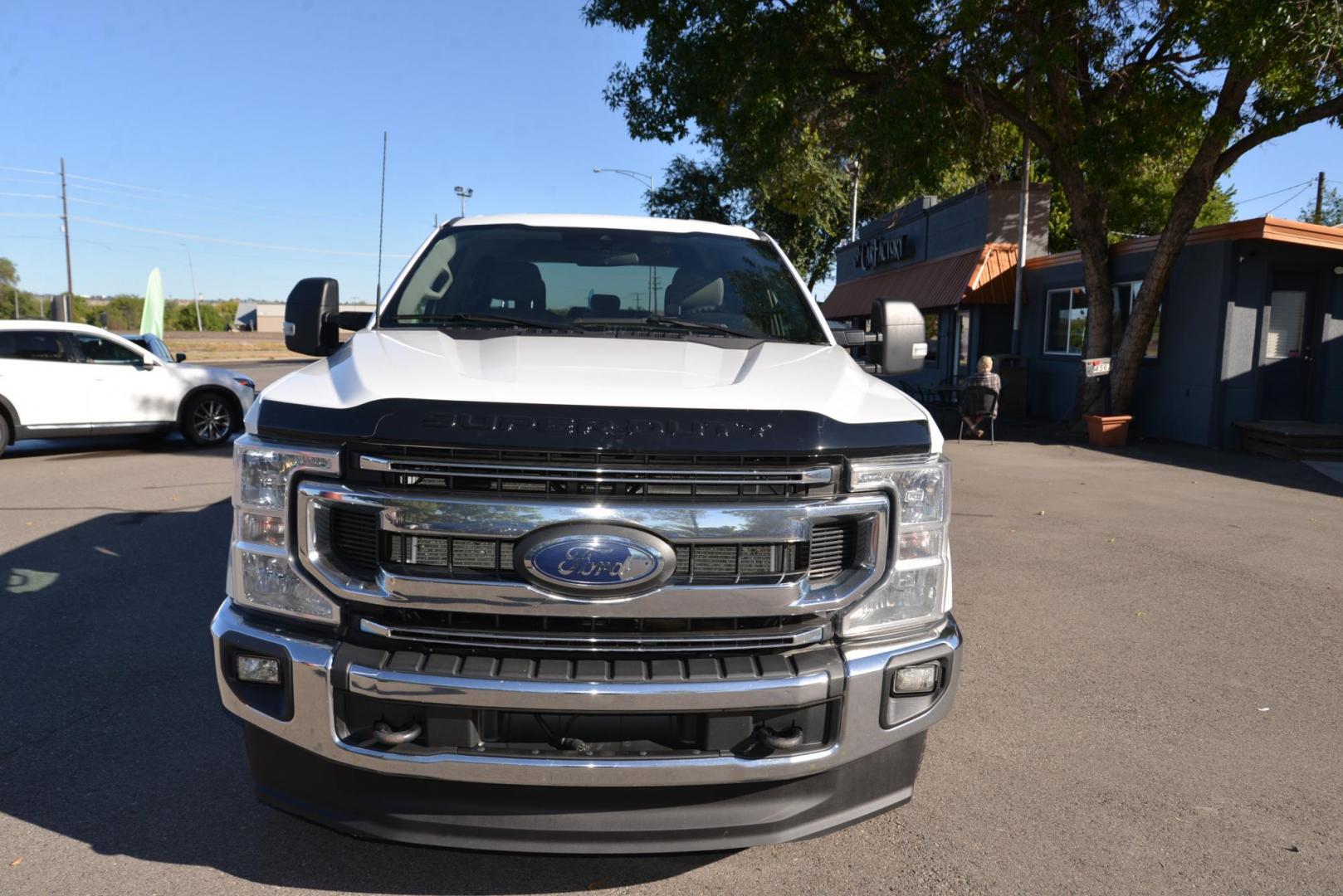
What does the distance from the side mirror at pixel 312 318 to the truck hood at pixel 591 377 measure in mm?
840

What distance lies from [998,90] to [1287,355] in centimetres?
611

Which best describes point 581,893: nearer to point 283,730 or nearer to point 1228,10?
point 283,730

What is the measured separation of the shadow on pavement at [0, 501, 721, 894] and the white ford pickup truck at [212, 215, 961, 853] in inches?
12.1

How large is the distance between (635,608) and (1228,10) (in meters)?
12.0

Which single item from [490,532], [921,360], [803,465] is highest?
[921,360]

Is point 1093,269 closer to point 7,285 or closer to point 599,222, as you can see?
point 599,222

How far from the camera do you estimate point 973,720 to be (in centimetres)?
394

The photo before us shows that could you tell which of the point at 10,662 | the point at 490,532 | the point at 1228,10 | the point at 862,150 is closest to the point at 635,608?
the point at 490,532

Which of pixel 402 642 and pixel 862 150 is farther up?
pixel 862 150

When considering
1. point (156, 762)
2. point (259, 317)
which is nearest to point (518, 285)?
point (156, 762)

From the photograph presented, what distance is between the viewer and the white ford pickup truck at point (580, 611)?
2264 mm

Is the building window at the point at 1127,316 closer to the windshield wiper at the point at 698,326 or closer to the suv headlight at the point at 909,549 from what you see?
the windshield wiper at the point at 698,326

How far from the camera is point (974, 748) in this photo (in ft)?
12.0

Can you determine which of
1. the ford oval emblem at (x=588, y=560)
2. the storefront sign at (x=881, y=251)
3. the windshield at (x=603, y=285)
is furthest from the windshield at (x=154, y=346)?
the storefront sign at (x=881, y=251)
